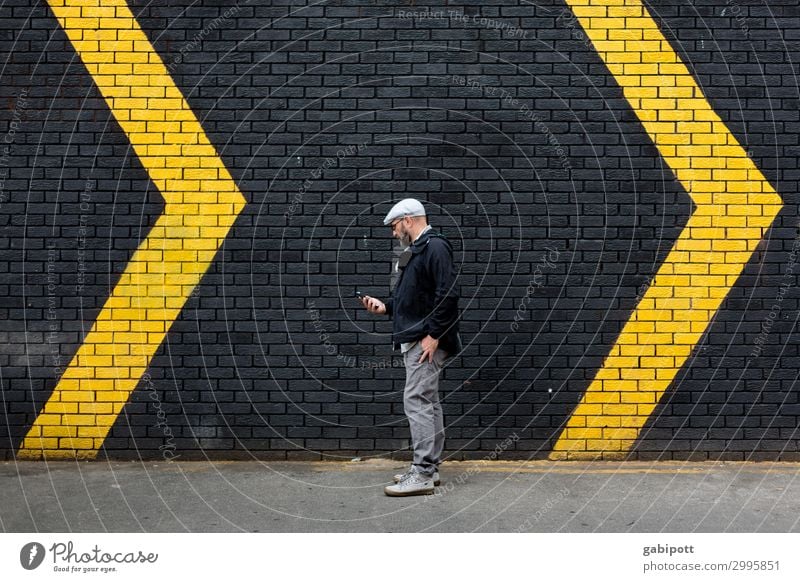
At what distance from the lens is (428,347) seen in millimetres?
5930

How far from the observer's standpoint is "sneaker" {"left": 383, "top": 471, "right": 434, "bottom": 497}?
6008 millimetres

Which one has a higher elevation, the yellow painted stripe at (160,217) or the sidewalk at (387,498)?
the yellow painted stripe at (160,217)

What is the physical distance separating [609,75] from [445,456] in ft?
9.23

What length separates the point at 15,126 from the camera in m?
6.87

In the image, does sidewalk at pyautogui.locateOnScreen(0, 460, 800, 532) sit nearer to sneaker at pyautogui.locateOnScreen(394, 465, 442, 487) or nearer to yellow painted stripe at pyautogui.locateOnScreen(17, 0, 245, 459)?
sneaker at pyautogui.locateOnScreen(394, 465, 442, 487)

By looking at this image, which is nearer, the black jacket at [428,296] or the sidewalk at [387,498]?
the sidewalk at [387,498]

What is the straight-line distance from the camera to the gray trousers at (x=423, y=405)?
19.8ft

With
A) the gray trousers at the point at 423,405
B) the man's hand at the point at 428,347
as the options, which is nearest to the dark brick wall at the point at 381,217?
the gray trousers at the point at 423,405

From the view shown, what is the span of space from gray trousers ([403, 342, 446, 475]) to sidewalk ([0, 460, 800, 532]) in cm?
25

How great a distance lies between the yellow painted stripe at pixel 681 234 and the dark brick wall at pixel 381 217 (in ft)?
0.29

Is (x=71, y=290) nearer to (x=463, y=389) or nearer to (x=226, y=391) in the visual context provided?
(x=226, y=391)

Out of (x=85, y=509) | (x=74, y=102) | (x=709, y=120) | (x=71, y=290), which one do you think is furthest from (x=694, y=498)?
(x=74, y=102)

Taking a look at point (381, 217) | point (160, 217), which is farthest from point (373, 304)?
point (160, 217)
